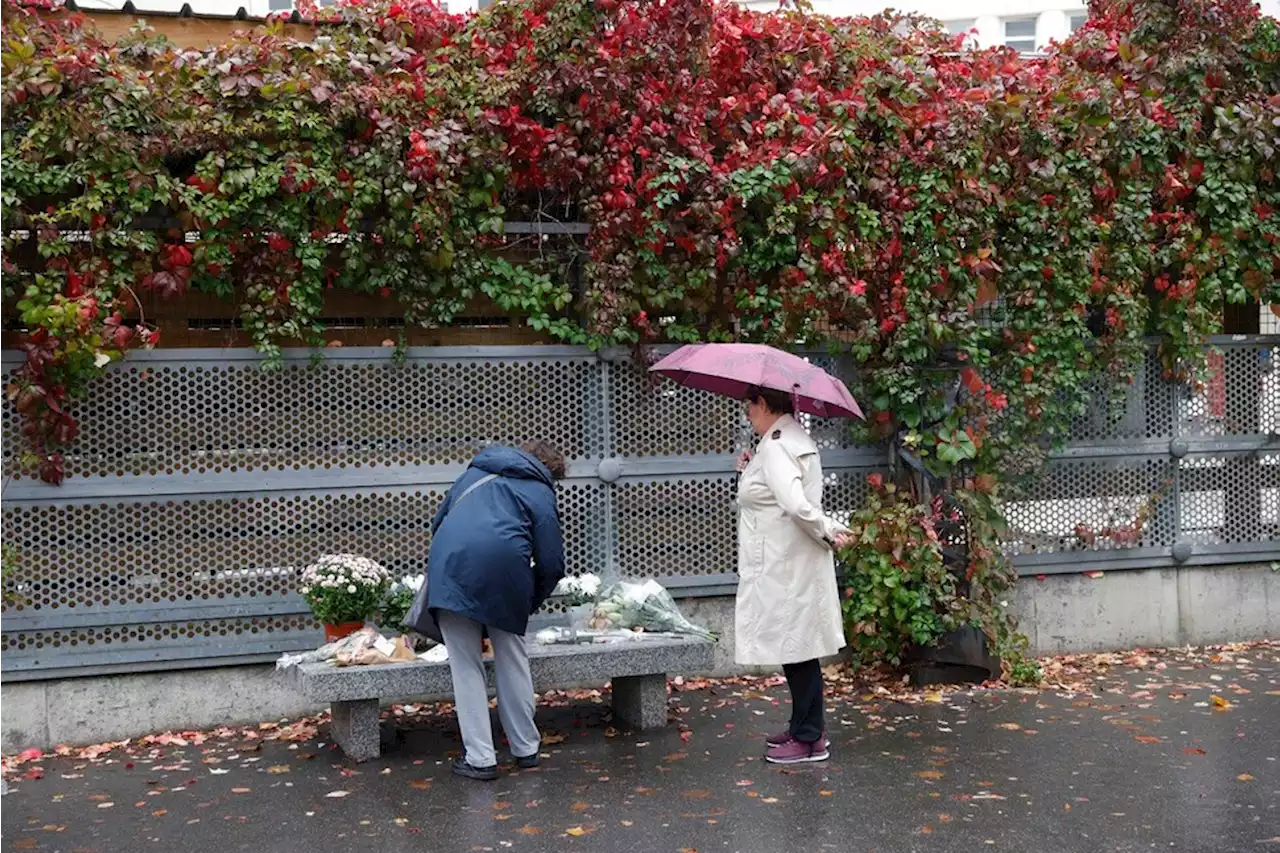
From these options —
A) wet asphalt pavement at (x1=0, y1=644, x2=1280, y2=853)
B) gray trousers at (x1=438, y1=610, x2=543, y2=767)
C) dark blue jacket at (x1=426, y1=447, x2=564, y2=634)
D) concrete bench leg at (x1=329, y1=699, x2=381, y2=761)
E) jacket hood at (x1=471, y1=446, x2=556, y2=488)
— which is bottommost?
wet asphalt pavement at (x1=0, y1=644, x2=1280, y2=853)

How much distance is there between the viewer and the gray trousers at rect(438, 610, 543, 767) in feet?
22.2

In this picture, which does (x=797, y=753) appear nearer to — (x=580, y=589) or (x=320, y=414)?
(x=580, y=589)

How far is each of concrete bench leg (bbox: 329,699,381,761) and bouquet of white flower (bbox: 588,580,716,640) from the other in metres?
1.28

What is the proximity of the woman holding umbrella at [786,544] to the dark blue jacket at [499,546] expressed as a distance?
2.97 ft

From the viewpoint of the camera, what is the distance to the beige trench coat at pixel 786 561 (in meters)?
6.75

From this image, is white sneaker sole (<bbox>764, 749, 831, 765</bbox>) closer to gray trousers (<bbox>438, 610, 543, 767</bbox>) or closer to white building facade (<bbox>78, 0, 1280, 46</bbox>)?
gray trousers (<bbox>438, 610, 543, 767</bbox>)

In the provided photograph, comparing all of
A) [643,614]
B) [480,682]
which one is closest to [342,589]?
[480,682]

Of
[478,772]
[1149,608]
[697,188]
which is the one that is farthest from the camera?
[1149,608]

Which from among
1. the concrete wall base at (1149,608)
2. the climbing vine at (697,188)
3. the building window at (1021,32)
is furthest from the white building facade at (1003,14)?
the concrete wall base at (1149,608)

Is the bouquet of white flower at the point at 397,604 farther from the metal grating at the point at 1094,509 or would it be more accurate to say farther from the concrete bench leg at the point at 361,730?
the metal grating at the point at 1094,509

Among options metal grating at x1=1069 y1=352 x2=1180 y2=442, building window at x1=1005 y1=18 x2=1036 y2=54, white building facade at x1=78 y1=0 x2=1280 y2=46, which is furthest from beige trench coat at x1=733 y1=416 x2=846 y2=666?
building window at x1=1005 y1=18 x2=1036 y2=54

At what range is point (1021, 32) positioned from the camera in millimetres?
29219

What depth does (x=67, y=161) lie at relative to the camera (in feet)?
24.3

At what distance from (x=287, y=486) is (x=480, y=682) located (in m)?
1.79
